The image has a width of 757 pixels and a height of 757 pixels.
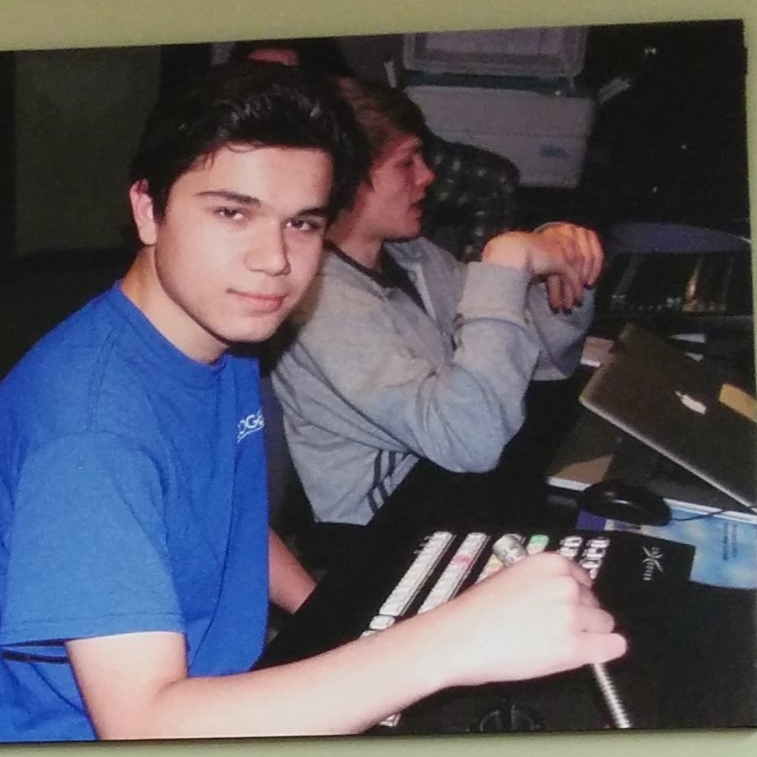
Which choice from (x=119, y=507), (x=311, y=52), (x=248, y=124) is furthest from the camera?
(x=311, y=52)

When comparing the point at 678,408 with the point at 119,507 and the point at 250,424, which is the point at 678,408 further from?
the point at 119,507

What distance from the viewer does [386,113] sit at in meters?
1.29

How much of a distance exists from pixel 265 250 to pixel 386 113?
0.22 metres

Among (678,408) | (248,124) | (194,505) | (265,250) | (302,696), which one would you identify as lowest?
(302,696)

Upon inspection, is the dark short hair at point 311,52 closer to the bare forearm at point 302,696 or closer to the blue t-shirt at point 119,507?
the blue t-shirt at point 119,507

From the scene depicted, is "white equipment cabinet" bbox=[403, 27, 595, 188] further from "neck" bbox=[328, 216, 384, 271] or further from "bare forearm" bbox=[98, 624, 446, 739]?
"bare forearm" bbox=[98, 624, 446, 739]

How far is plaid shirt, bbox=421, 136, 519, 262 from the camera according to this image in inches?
50.6

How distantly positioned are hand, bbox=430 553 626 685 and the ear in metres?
0.51

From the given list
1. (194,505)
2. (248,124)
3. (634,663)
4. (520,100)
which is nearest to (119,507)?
(194,505)

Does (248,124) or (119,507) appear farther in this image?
(248,124)

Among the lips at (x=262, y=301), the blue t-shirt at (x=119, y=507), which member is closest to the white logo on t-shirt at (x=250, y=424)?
the blue t-shirt at (x=119, y=507)

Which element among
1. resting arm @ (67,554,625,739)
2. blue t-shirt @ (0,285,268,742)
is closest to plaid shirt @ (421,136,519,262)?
blue t-shirt @ (0,285,268,742)

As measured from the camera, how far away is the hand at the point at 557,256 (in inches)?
50.4

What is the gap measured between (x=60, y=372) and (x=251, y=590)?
32 cm
